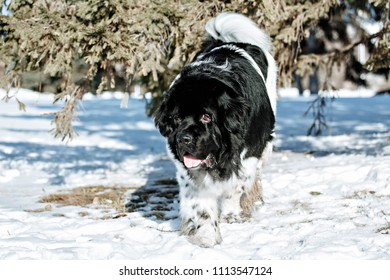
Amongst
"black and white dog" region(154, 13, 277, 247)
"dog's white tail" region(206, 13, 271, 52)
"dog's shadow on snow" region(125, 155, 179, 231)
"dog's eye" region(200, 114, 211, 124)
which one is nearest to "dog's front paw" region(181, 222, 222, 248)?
"black and white dog" region(154, 13, 277, 247)

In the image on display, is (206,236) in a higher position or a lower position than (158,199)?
higher

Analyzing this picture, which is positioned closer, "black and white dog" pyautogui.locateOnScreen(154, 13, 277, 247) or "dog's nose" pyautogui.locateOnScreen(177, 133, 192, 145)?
"dog's nose" pyautogui.locateOnScreen(177, 133, 192, 145)

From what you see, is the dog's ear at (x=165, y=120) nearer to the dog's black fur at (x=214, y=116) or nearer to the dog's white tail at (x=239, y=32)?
the dog's black fur at (x=214, y=116)

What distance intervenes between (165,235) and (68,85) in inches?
107

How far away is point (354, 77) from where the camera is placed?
29.1 ft

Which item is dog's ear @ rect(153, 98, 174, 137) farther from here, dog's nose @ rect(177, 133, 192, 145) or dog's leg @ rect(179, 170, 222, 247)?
dog's leg @ rect(179, 170, 222, 247)

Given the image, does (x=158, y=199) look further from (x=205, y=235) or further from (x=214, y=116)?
(x=214, y=116)

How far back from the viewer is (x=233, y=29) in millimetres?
5480

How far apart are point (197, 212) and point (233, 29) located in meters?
2.07

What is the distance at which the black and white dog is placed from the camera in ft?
12.9

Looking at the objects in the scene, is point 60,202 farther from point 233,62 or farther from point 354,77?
point 354,77

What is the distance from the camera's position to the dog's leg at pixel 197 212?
406cm

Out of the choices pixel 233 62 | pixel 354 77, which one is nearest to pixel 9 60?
pixel 233 62

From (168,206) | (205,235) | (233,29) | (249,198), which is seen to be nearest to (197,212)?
(205,235)
